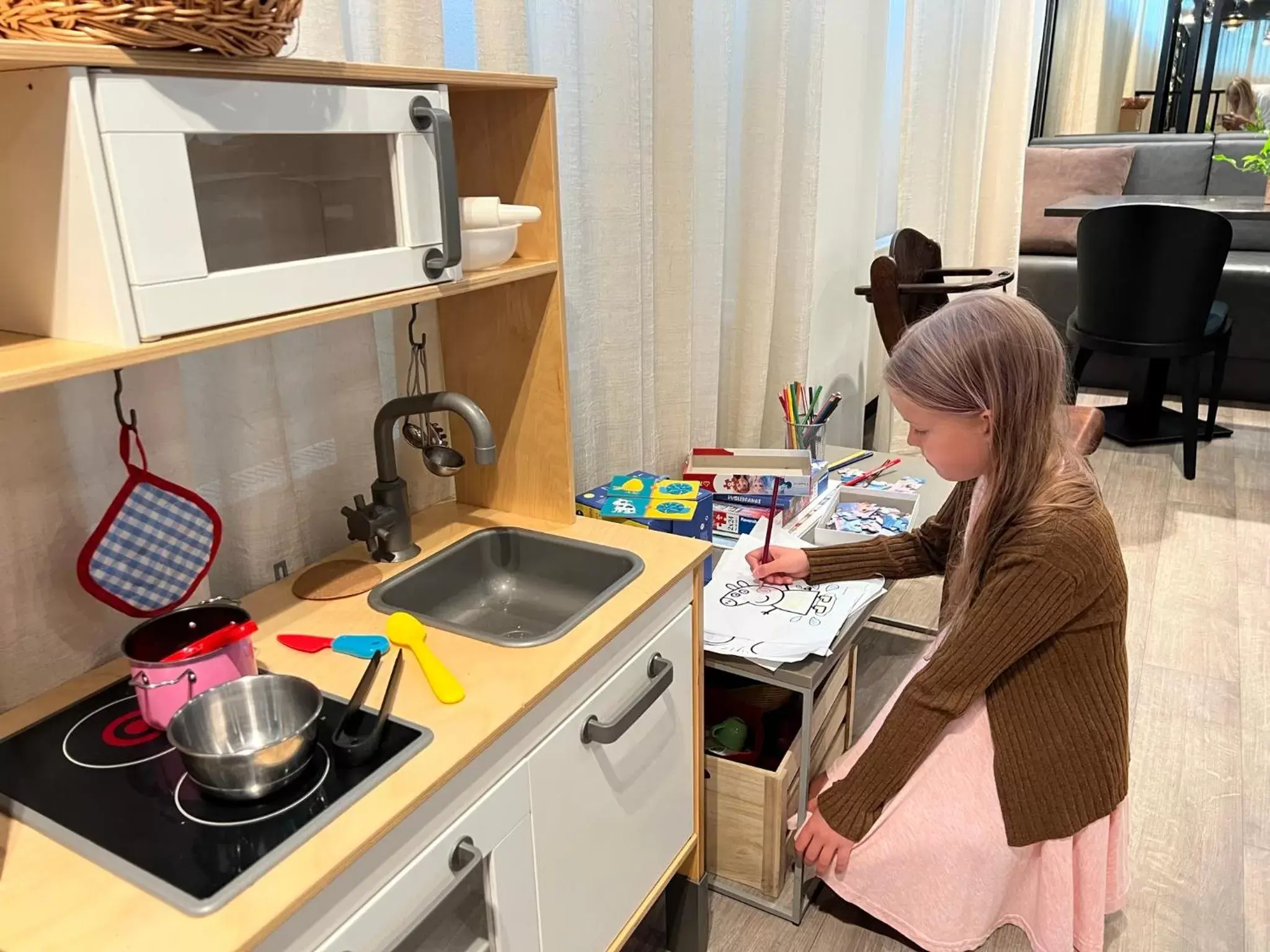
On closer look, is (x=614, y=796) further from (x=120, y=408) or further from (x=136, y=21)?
(x=136, y=21)

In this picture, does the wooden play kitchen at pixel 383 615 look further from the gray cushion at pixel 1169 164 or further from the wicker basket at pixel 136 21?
the gray cushion at pixel 1169 164

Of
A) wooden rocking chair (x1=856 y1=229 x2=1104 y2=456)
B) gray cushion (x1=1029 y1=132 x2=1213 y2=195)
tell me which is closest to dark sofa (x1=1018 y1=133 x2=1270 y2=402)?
gray cushion (x1=1029 y1=132 x2=1213 y2=195)

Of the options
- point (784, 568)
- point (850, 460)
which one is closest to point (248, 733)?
point (784, 568)

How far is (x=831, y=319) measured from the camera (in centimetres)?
317

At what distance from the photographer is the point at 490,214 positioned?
1.19 meters

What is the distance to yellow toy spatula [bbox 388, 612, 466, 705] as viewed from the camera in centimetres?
100

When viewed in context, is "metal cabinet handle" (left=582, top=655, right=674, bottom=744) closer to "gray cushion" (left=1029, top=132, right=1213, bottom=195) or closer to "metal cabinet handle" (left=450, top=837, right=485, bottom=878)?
"metal cabinet handle" (left=450, top=837, right=485, bottom=878)

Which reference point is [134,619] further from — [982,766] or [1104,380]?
[1104,380]

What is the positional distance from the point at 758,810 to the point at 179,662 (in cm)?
97

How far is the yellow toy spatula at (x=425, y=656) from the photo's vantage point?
3.27 ft

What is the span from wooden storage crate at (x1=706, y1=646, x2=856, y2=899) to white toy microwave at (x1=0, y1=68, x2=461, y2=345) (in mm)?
955

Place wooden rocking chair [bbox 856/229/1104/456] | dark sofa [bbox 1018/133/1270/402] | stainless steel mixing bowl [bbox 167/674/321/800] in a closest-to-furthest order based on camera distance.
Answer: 1. stainless steel mixing bowl [bbox 167/674/321/800]
2. wooden rocking chair [bbox 856/229/1104/456]
3. dark sofa [bbox 1018/133/1270/402]

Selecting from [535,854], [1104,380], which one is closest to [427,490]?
[535,854]

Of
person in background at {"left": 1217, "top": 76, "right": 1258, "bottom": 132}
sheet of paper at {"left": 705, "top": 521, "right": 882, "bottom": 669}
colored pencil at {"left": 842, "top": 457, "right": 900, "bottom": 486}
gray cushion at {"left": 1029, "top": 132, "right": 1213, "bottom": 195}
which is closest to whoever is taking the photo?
sheet of paper at {"left": 705, "top": 521, "right": 882, "bottom": 669}
